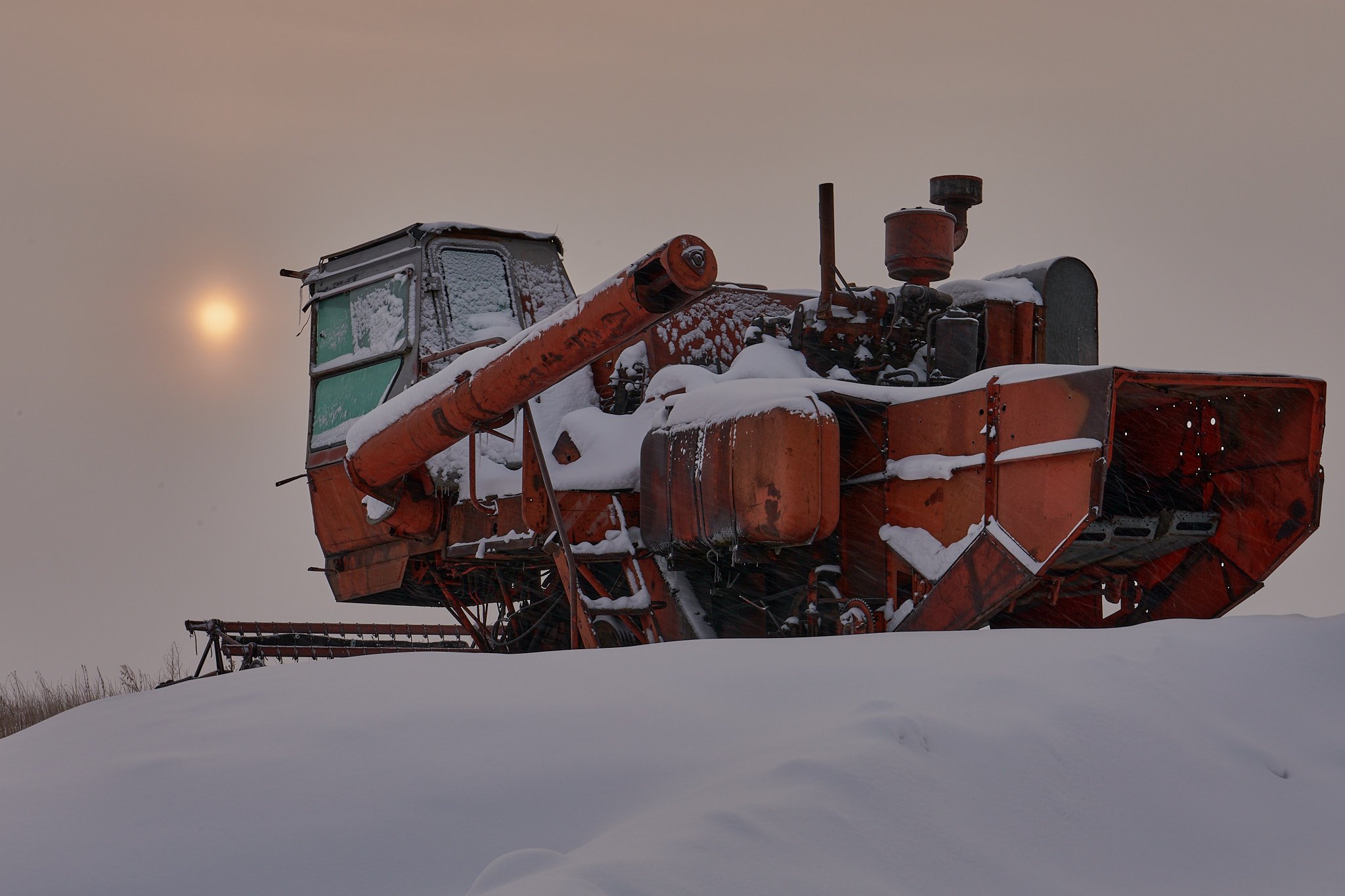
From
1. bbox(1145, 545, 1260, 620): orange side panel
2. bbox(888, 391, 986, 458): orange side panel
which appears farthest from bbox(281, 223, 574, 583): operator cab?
bbox(1145, 545, 1260, 620): orange side panel

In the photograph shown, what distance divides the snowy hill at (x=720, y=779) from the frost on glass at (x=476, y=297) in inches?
203

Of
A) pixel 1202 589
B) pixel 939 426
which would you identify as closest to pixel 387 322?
pixel 939 426

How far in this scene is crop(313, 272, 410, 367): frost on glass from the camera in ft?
32.0

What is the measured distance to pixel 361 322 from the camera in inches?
399

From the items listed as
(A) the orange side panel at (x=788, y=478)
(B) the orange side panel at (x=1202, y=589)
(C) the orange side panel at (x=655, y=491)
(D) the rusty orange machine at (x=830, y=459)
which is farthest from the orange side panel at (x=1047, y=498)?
(C) the orange side panel at (x=655, y=491)

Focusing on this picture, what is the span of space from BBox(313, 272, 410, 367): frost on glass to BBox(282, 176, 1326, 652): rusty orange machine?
243 mm

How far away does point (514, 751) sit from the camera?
11.8 ft

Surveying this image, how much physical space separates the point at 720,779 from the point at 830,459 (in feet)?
10.5

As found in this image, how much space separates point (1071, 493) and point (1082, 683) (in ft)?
5.36

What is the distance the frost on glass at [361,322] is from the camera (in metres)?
9.77

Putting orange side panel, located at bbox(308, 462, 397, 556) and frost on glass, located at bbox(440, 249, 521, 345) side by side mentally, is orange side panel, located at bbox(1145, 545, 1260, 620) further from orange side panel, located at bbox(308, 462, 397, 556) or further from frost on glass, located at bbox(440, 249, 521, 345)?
orange side panel, located at bbox(308, 462, 397, 556)

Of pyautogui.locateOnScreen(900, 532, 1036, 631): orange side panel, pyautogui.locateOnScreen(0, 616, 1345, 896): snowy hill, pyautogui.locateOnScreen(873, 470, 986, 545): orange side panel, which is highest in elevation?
pyautogui.locateOnScreen(873, 470, 986, 545): orange side panel

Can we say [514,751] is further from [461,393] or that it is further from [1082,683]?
[461,393]

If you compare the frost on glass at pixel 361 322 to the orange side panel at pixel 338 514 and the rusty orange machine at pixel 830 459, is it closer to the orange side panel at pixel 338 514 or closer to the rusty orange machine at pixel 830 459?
the rusty orange machine at pixel 830 459
